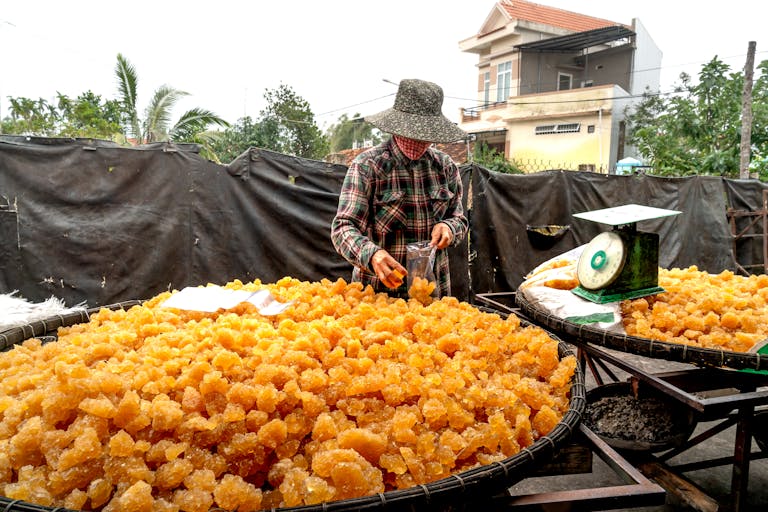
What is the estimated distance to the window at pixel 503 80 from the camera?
19.9 meters

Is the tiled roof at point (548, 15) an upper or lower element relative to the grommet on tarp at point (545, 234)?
upper

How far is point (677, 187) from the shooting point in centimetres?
646

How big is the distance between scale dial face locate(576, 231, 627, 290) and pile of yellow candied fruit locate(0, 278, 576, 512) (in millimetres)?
869

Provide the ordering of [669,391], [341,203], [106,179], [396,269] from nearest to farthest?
1. [669,391]
2. [396,269]
3. [341,203]
4. [106,179]

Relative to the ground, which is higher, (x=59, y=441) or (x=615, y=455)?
(x=59, y=441)

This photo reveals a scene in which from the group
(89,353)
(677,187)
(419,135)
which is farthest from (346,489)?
(677,187)

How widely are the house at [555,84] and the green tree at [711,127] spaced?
484 centimetres

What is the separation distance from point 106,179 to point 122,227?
1.27ft

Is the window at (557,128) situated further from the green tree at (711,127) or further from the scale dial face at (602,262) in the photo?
the scale dial face at (602,262)

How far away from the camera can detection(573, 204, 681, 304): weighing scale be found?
1.96m

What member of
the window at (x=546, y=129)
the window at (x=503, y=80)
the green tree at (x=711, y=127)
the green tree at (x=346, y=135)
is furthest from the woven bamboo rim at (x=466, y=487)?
the green tree at (x=346, y=135)

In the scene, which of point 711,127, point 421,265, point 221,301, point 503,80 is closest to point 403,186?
point 421,265

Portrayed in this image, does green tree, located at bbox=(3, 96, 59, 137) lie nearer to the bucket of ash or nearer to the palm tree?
the palm tree

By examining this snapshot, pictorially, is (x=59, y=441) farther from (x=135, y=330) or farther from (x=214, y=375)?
(x=135, y=330)
